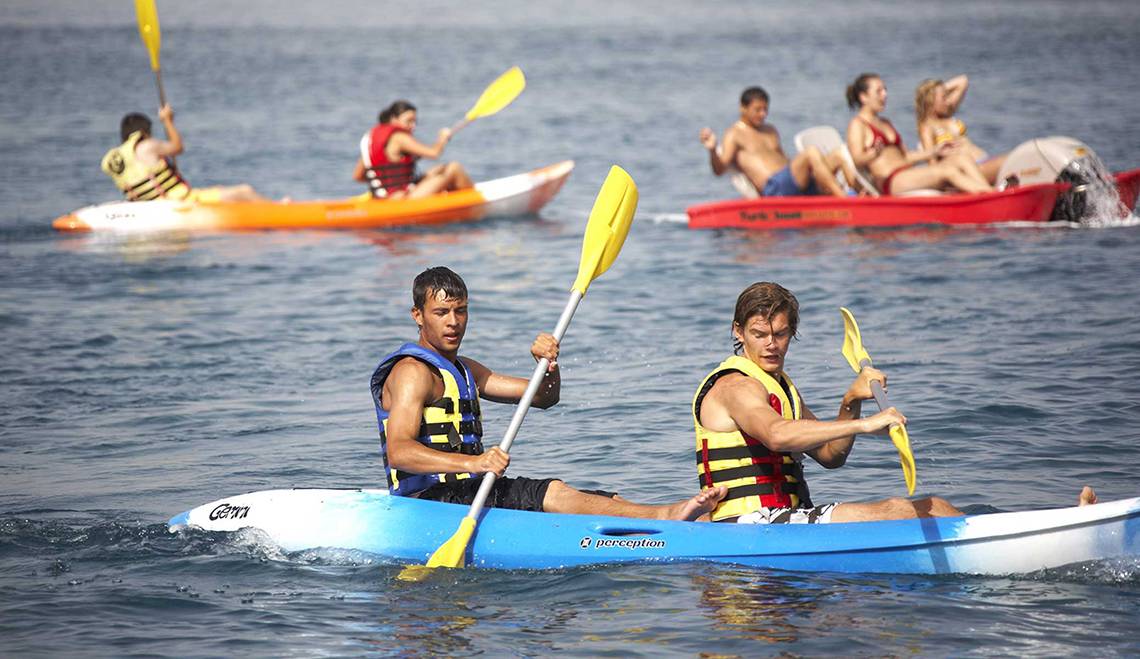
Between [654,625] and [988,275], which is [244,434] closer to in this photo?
[654,625]

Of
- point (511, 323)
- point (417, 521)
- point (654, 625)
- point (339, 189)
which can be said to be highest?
point (339, 189)

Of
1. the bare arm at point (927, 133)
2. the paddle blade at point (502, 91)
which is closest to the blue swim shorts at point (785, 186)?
the bare arm at point (927, 133)

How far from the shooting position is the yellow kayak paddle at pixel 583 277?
5.48m

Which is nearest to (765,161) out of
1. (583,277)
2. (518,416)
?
(583,277)

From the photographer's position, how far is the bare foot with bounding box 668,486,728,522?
17.5 ft

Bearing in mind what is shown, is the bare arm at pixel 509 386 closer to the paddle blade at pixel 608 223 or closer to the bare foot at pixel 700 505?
the paddle blade at pixel 608 223

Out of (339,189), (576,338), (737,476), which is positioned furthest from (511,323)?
(339,189)

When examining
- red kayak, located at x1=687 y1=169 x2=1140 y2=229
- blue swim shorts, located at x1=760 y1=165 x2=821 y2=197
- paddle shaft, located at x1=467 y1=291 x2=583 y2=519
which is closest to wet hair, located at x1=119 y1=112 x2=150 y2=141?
red kayak, located at x1=687 y1=169 x2=1140 y2=229

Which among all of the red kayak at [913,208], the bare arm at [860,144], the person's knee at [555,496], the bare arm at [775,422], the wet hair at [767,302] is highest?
the bare arm at [860,144]

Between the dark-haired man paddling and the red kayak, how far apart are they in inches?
289

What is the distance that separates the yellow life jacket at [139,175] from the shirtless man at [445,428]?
28.5ft

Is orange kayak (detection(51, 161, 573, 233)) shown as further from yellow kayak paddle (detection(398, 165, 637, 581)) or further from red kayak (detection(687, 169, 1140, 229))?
yellow kayak paddle (detection(398, 165, 637, 581))

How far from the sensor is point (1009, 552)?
5152 millimetres

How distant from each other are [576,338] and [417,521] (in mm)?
4466
